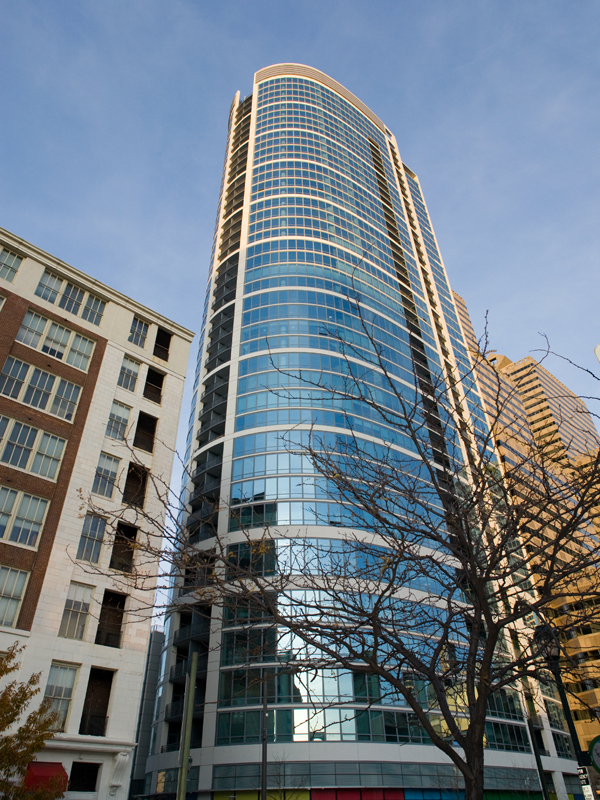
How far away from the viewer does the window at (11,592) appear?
1939 centimetres

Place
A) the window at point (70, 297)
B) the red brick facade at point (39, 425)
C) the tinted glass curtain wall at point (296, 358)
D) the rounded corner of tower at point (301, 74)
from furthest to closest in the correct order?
1. the rounded corner of tower at point (301, 74)
2. the tinted glass curtain wall at point (296, 358)
3. the window at point (70, 297)
4. the red brick facade at point (39, 425)

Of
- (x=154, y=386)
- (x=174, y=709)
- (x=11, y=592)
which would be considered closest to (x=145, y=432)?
(x=154, y=386)

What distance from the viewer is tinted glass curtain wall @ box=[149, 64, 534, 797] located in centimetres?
3306

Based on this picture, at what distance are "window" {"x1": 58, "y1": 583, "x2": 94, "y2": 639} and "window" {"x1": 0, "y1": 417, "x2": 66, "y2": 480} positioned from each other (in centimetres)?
479

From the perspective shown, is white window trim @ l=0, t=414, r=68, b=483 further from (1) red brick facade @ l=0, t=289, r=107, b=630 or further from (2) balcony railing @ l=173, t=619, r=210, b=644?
(2) balcony railing @ l=173, t=619, r=210, b=644

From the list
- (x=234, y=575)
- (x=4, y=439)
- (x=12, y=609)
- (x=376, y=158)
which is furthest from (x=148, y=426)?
(x=376, y=158)

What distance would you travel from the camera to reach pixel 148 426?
28.7 meters

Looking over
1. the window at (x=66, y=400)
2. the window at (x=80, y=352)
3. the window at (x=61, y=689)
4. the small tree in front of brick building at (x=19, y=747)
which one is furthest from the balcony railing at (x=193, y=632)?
the small tree in front of brick building at (x=19, y=747)

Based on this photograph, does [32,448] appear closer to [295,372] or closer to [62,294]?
[62,294]

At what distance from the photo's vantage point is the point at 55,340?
26.2 m

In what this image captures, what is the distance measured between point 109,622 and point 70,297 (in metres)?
16.4

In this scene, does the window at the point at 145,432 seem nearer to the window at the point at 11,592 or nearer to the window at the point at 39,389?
the window at the point at 39,389

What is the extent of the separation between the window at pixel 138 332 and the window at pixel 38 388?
209 inches

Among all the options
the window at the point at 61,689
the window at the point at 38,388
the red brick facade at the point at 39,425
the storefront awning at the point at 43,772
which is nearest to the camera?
the storefront awning at the point at 43,772
